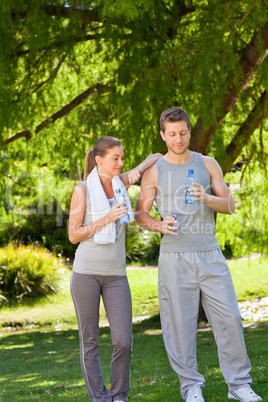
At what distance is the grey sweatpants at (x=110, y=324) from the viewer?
3.46 metres

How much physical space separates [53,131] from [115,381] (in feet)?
22.2

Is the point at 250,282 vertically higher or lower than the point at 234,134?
lower

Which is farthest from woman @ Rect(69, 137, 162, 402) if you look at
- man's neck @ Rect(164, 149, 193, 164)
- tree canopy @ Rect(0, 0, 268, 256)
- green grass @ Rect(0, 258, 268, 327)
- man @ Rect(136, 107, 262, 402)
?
green grass @ Rect(0, 258, 268, 327)

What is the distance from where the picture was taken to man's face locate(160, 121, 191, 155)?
11.3ft

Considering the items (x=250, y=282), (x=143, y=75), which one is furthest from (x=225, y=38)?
(x=250, y=282)

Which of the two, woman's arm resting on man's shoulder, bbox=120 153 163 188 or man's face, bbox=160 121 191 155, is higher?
man's face, bbox=160 121 191 155

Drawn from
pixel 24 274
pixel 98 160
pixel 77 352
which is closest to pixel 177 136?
pixel 98 160

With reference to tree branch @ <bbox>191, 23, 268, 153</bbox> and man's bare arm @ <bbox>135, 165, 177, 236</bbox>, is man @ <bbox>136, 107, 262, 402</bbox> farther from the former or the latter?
tree branch @ <bbox>191, 23, 268, 153</bbox>

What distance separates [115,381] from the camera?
3.51 metres

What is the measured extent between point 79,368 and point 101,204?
3142mm

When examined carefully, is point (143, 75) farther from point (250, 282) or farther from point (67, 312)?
point (250, 282)

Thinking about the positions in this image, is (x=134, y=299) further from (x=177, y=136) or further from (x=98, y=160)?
(x=177, y=136)

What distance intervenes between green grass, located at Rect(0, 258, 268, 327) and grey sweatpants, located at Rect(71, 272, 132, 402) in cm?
712

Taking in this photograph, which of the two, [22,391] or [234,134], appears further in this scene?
[234,134]
